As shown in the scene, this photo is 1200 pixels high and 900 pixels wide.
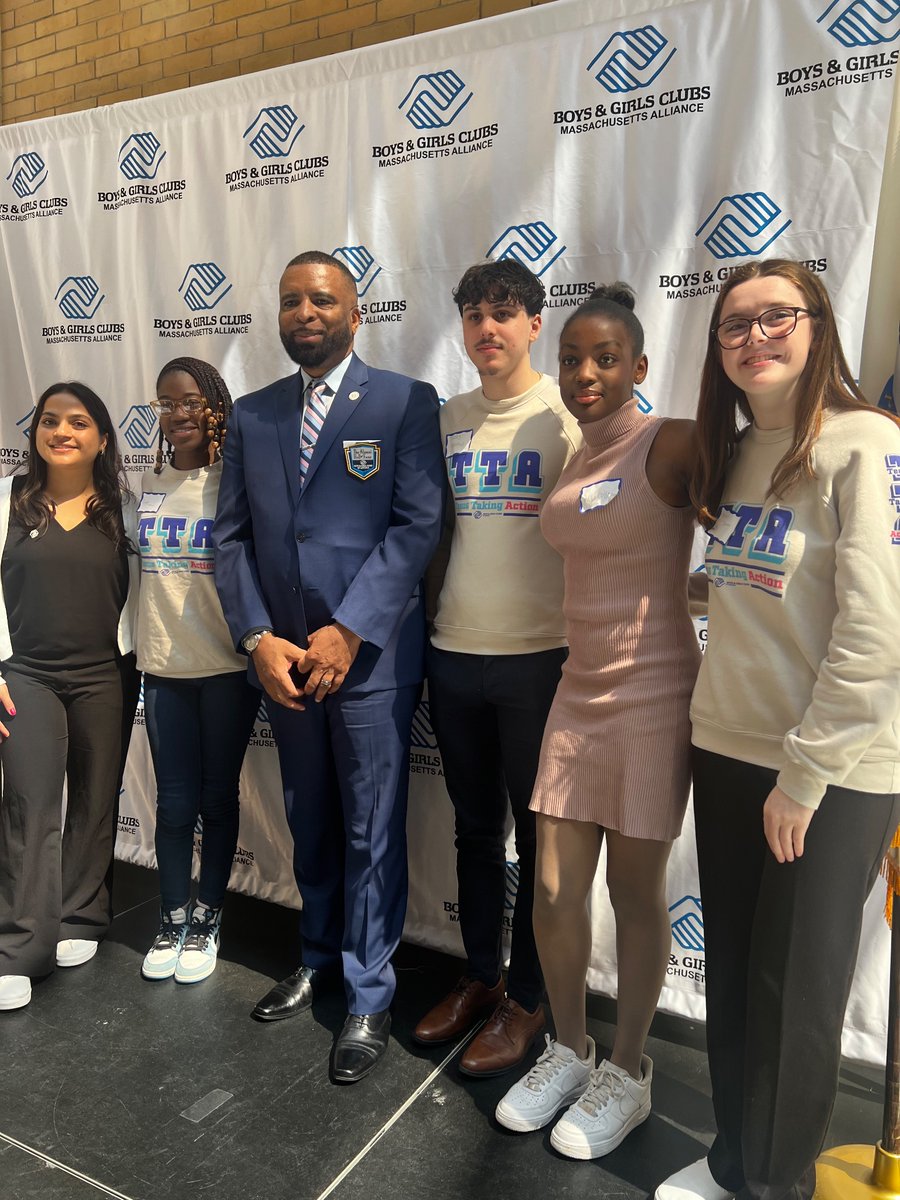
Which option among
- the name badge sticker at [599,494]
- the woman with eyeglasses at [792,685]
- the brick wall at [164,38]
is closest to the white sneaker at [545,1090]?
the woman with eyeglasses at [792,685]

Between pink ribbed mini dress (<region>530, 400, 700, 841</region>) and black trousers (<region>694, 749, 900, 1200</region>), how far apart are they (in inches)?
5.3

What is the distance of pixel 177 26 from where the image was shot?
382cm

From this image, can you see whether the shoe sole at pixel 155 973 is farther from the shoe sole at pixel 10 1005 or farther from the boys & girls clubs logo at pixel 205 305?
the boys & girls clubs logo at pixel 205 305

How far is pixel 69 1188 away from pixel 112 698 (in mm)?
1328

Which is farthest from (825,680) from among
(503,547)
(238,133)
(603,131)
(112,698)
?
(238,133)

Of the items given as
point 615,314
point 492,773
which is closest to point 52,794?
point 492,773

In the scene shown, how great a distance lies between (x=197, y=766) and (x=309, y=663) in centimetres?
74

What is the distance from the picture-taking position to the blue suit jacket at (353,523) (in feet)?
7.71

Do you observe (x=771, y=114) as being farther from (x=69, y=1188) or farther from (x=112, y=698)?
(x=69, y=1188)

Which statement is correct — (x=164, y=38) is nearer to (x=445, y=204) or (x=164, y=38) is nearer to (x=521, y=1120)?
(x=445, y=204)

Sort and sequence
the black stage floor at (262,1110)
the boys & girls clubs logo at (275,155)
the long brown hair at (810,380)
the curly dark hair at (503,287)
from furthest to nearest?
1. the boys & girls clubs logo at (275,155)
2. the curly dark hair at (503,287)
3. the black stage floor at (262,1110)
4. the long brown hair at (810,380)

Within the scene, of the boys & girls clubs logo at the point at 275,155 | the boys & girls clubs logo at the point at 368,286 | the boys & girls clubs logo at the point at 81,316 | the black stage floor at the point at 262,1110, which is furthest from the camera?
the boys & girls clubs logo at the point at 81,316

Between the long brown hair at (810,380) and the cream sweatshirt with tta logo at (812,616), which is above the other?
the long brown hair at (810,380)

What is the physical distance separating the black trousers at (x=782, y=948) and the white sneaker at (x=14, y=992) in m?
2.01
